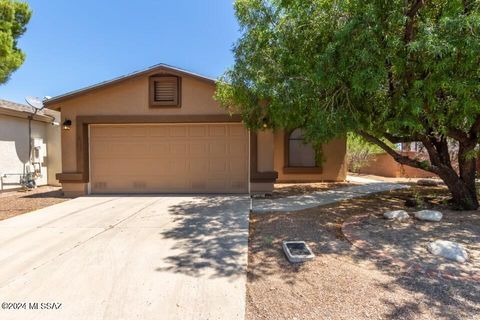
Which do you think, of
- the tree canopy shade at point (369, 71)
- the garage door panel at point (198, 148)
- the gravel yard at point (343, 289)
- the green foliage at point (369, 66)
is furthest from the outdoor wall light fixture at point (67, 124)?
the gravel yard at point (343, 289)

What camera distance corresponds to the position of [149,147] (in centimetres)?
957

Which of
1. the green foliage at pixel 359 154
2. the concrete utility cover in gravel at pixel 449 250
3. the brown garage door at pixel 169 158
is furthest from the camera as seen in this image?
the green foliage at pixel 359 154

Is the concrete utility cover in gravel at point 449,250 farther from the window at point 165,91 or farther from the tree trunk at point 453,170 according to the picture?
the window at point 165,91

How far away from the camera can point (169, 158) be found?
9539mm

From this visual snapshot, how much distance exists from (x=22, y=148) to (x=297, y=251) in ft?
38.7

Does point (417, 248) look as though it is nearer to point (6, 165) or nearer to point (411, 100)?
point (411, 100)

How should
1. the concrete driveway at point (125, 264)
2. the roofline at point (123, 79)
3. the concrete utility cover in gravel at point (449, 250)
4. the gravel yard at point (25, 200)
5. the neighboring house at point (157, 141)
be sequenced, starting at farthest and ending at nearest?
the neighboring house at point (157, 141)
the roofline at point (123, 79)
the gravel yard at point (25, 200)
the concrete utility cover in gravel at point (449, 250)
the concrete driveway at point (125, 264)

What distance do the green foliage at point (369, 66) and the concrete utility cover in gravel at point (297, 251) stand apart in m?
2.44

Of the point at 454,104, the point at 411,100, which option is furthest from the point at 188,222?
the point at 454,104

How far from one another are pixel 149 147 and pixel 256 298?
24.7 ft

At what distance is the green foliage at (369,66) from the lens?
171 inches

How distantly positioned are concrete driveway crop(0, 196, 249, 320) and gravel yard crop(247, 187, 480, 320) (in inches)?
11.3

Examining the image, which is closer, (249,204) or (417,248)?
(417,248)

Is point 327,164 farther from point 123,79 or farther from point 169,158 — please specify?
point 123,79
